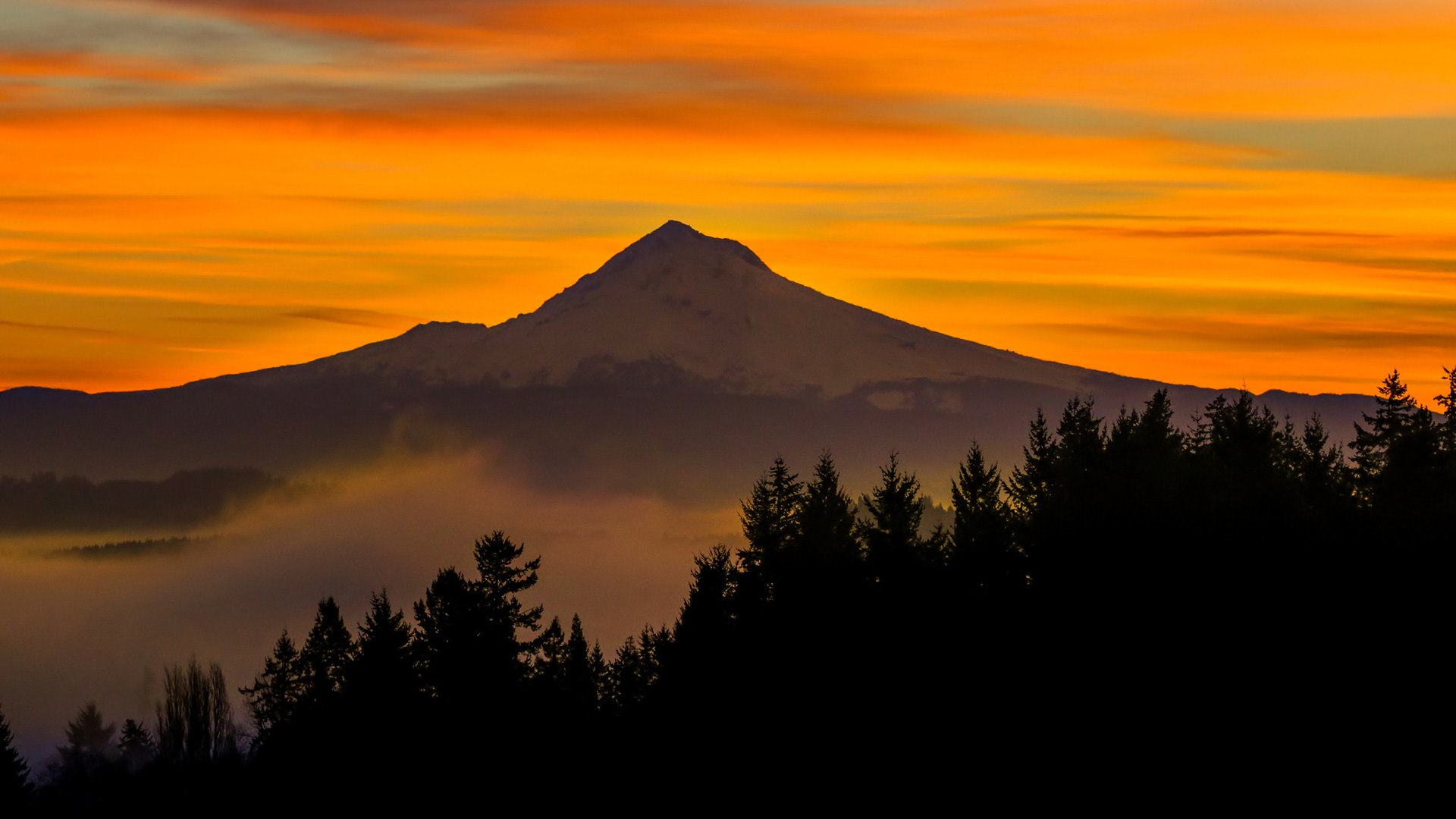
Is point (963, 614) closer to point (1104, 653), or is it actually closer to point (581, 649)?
point (1104, 653)

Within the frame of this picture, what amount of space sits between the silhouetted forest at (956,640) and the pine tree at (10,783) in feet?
1.33

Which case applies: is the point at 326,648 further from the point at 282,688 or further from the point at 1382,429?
the point at 1382,429

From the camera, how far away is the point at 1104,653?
198 ft

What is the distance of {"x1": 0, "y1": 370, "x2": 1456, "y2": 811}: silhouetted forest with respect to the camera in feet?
192

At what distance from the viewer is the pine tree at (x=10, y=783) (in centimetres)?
7912

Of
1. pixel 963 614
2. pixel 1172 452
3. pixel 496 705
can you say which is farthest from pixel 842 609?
pixel 1172 452

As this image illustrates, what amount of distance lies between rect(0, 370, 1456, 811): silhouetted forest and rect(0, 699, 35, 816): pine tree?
406 millimetres

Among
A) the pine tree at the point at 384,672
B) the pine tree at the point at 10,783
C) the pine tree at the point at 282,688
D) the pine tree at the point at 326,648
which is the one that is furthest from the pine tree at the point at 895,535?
the pine tree at the point at 10,783

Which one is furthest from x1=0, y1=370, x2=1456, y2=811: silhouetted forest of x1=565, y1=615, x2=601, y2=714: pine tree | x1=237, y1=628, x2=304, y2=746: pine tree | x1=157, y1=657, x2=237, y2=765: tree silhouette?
x1=157, y1=657, x2=237, y2=765: tree silhouette

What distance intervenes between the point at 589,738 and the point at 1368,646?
95.6 ft

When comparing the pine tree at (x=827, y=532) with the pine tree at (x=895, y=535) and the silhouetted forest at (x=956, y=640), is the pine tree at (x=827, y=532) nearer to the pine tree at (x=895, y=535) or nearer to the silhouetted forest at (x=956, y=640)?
the silhouetted forest at (x=956, y=640)

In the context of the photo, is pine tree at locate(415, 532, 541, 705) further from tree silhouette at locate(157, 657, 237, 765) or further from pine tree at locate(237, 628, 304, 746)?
tree silhouette at locate(157, 657, 237, 765)

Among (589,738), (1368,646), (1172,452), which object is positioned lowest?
(589,738)

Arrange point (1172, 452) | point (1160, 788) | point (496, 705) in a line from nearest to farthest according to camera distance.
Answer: point (1160, 788), point (496, 705), point (1172, 452)
